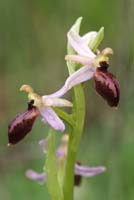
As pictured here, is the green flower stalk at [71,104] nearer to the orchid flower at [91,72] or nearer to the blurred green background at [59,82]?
the orchid flower at [91,72]

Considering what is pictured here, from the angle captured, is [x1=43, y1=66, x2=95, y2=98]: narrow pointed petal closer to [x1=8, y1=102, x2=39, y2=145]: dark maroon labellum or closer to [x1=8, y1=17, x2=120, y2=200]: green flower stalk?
[x1=8, y1=17, x2=120, y2=200]: green flower stalk

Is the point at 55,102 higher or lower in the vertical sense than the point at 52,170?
higher

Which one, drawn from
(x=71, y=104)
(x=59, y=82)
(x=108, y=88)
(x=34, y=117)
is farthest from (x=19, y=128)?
(x=59, y=82)

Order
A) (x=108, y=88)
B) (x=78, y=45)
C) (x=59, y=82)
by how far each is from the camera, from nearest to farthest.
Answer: (x=108, y=88), (x=78, y=45), (x=59, y=82)

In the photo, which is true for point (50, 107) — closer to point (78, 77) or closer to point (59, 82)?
point (78, 77)

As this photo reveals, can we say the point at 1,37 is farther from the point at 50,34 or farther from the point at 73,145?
the point at 73,145

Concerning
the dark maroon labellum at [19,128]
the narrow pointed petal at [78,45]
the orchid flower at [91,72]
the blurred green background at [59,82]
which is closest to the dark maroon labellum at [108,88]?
the orchid flower at [91,72]

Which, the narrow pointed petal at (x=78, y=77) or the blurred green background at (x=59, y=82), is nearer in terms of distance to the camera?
the narrow pointed petal at (x=78, y=77)

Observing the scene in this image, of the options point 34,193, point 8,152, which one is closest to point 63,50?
point 8,152
